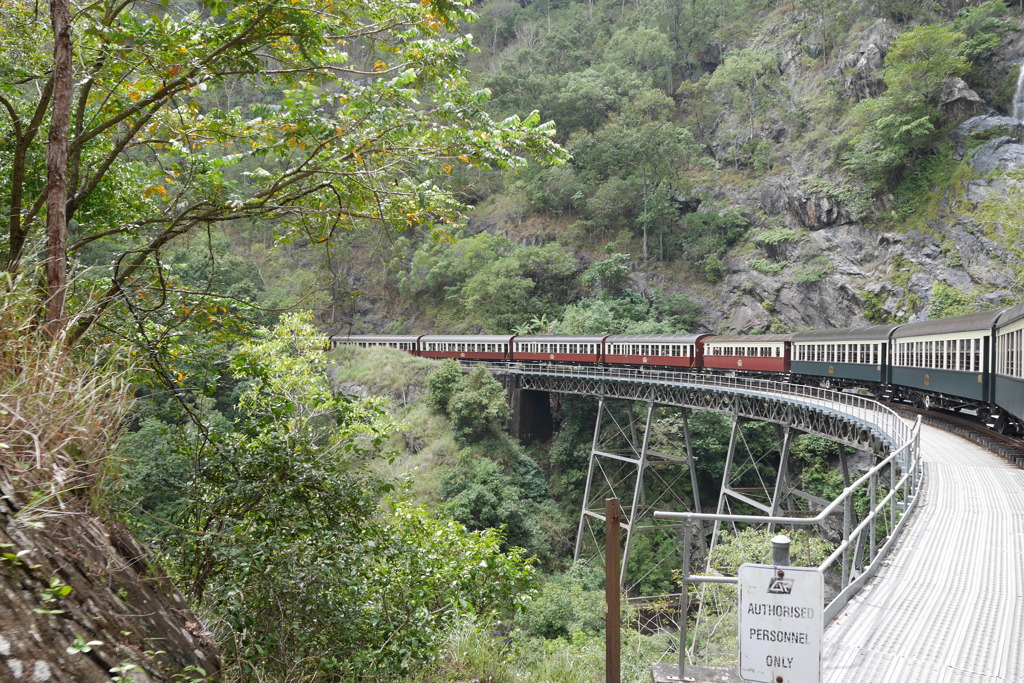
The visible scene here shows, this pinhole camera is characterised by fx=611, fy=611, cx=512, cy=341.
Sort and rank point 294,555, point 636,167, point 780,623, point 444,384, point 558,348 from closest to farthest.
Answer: point 780,623 < point 294,555 < point 444,384 < point 558,348 < point 636,167

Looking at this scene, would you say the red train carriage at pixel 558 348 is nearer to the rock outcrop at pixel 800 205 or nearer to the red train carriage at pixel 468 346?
the red train carriage at pixel 468 346

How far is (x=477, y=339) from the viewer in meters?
31.3

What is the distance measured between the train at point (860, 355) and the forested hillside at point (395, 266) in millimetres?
3554

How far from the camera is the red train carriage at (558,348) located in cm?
2714

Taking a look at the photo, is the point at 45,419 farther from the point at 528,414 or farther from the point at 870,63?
the point at 870,63

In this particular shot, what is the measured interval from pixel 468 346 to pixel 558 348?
18.3 feet

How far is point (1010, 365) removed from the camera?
10461 millimetres

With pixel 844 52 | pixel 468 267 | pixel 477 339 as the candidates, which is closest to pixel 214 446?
pixel 477 339

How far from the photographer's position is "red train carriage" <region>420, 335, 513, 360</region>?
3055cm

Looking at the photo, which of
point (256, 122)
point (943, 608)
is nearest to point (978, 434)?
point (943, 608)

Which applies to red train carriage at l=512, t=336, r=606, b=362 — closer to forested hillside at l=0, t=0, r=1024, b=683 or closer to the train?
the train

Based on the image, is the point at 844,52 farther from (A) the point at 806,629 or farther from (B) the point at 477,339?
(A) the point at 806,629

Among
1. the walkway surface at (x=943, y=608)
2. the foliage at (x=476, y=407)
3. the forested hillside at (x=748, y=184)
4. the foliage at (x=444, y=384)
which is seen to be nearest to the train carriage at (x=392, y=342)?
the forested hillside at (x=748, y=184)

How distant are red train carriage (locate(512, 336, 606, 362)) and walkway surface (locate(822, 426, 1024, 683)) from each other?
2000 cm
